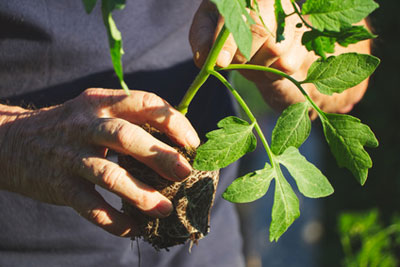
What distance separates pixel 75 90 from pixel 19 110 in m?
0.39

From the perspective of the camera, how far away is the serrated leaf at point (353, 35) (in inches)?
32.9

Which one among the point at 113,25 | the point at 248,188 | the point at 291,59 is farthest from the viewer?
the point at 291,59

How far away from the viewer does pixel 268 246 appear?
21.5 ft

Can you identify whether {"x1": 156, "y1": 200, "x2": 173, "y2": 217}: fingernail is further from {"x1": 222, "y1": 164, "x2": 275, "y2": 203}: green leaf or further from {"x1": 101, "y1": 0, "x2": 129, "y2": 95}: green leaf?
{"x1": 101, "y1": 0, "x2": 129, "y2": 95}: green leaf

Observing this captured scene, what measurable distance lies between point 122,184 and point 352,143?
0.51m

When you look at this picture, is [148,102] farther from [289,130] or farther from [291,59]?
[291,59]

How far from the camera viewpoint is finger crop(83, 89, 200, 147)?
106 centimetres

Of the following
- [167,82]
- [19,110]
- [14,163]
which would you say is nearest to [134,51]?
[167,82]

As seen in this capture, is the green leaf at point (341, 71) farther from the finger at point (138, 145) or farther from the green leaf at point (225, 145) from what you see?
the finger at point (138, 145)

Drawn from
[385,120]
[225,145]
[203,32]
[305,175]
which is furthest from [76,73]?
[385,120]

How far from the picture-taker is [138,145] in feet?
3.36

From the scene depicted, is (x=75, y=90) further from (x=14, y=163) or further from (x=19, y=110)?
(x=14, y=163)

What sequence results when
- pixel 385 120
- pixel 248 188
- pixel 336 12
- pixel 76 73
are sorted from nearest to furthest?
pixel 336 12, pixel 248 188, pixel 76 73, pixel 385 120

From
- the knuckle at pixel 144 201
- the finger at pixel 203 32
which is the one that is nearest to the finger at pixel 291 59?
the finger at pixel 203 32
